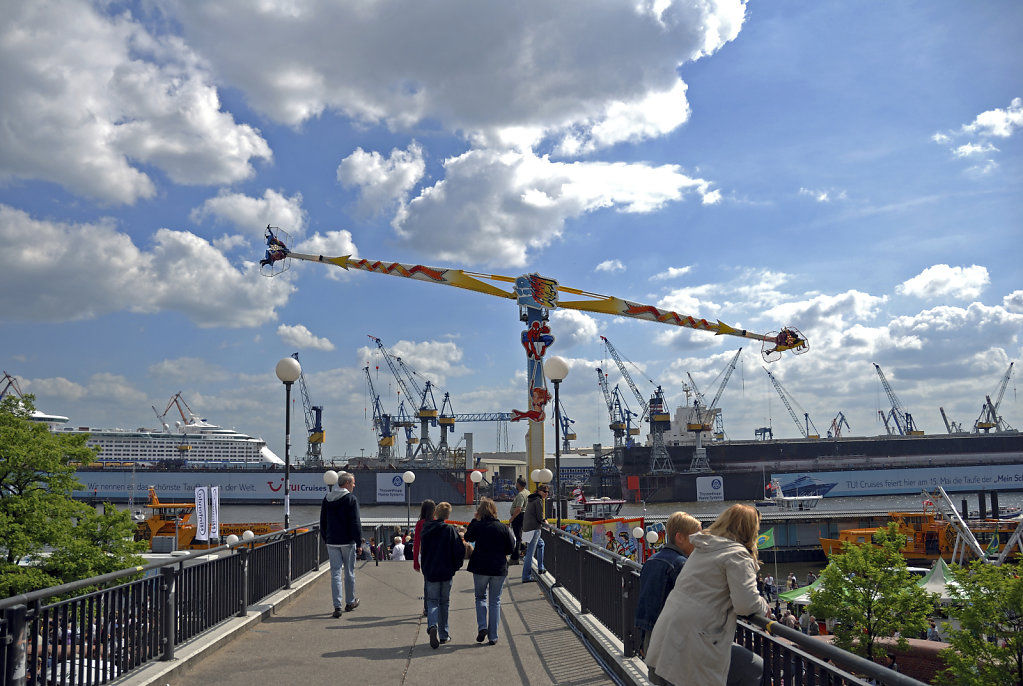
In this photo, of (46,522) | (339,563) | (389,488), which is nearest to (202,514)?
(46,522)

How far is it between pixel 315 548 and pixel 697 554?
12.1 m

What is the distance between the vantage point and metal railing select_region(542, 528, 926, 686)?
3796mm

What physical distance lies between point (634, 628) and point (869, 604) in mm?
27180

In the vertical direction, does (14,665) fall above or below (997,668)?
above

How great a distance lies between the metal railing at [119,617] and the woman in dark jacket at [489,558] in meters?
3.05

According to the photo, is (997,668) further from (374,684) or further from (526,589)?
(374,684)

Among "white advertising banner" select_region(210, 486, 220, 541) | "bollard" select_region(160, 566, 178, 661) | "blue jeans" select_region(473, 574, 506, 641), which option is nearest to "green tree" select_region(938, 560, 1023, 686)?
"blue jeans" select_region(473, 574, 506, 641)

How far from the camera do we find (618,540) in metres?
31.6

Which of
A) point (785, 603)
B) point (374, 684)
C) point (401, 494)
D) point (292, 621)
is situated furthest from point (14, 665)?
point (401, 494)

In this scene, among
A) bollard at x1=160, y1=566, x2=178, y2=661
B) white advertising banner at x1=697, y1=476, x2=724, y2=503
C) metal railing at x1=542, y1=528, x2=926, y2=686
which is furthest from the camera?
white advertising banner at x1=697, y1=476, x2=724, y2=503

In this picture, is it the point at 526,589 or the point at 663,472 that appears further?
the point at 663,472

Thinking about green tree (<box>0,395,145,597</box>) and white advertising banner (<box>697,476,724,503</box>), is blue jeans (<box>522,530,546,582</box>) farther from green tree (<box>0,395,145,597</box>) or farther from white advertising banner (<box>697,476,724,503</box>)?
white advertising banner (<box>697,476,724,503</box>)

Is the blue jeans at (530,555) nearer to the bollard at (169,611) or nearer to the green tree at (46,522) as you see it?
the bollard at (169,611)

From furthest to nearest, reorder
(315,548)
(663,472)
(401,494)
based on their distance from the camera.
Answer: (663,472) → (401,494) → (315,548)
